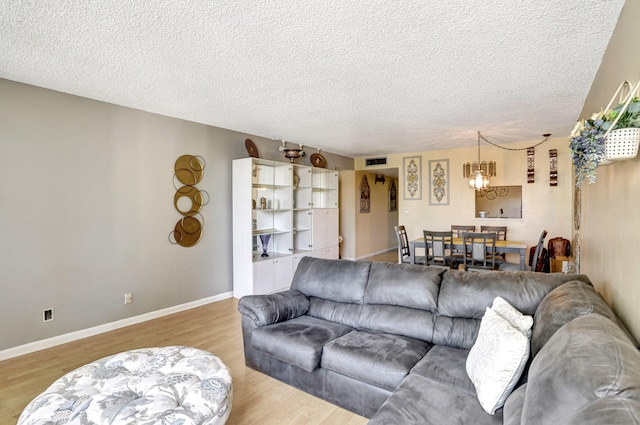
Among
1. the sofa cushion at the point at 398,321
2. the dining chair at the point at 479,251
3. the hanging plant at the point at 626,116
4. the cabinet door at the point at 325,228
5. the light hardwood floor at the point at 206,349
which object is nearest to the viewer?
the hanging plant at the point at 626,116

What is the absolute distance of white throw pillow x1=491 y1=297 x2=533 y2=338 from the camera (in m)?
1.69

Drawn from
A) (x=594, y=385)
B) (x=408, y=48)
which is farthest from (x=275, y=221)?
(x=594, y=385)

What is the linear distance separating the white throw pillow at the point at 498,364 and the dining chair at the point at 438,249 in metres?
3.01

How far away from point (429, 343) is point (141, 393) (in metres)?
1.78

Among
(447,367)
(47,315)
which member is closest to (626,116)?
(447,367)

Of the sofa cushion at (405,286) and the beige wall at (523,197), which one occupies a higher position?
the beige wall at (523,197)

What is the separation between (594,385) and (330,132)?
4610mm

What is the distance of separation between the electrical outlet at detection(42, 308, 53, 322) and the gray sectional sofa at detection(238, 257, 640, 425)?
2.15 m

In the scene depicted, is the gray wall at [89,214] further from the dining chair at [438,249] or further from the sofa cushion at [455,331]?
the sofa cushion at [455,331]

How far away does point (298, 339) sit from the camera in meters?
2.28

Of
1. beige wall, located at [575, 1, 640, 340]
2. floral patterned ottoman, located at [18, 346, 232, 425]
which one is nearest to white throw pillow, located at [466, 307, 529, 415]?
beige wall, located at [575, 1, 640, 340]

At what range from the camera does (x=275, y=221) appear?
5.62 m

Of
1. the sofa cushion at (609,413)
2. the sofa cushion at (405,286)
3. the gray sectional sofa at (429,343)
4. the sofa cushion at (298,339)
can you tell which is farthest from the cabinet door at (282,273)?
the sofa cushion at (609,413)

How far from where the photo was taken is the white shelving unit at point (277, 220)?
15.5 feet
